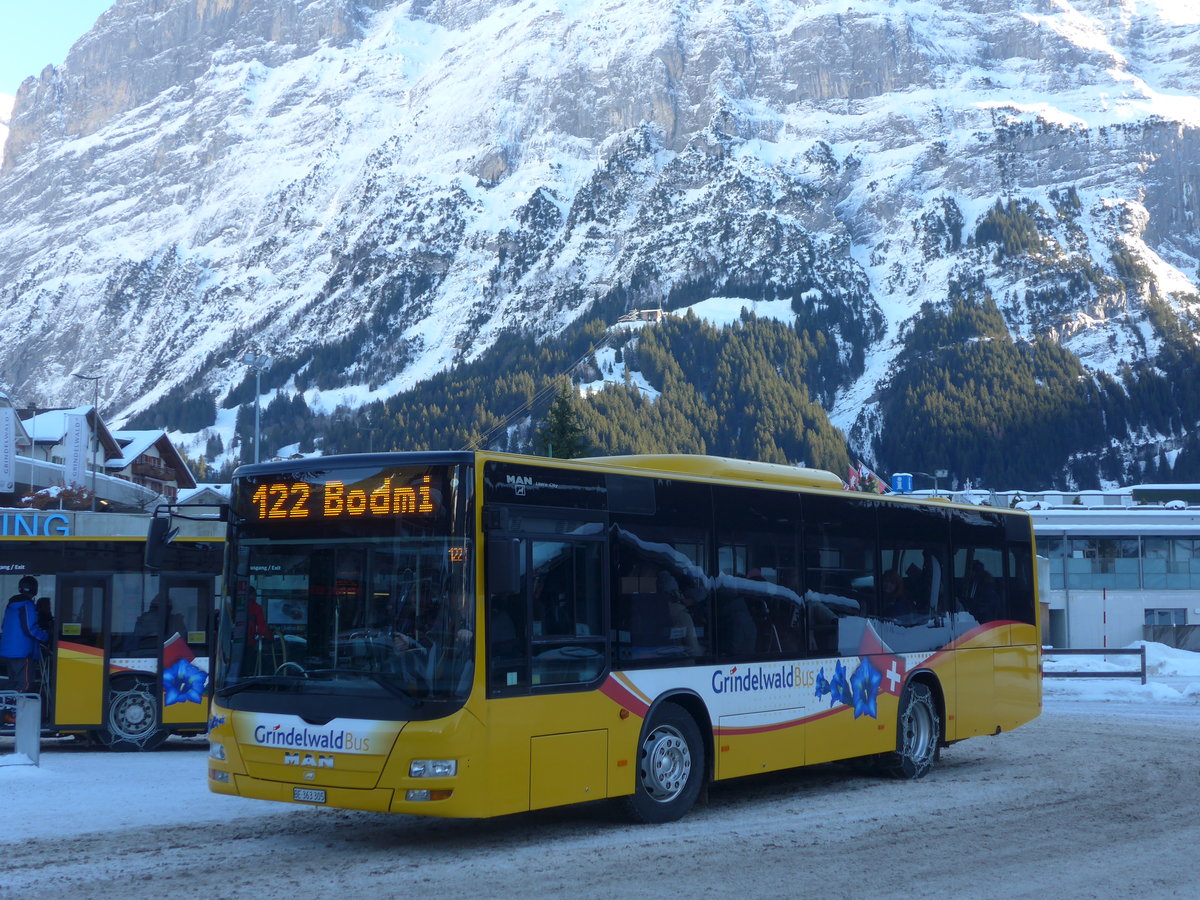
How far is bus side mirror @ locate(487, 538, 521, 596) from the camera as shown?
29.7 ft

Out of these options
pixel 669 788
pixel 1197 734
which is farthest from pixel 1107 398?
pixel 669 788

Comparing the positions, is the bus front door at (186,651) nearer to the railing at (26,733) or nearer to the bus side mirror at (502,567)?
the railing at (26,733)

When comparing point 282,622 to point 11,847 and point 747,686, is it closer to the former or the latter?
point 11,847

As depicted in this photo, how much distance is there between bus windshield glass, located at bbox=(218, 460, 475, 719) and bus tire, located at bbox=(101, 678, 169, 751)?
23.9 feet

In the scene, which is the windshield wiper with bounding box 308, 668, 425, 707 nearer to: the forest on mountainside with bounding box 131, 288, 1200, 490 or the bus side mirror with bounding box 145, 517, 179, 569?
the bus side mirror with bounding box 145, 517, 179, 569

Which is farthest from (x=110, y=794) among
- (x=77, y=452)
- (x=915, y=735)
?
(x=77, y=452)

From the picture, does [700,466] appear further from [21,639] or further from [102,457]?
[102,457]

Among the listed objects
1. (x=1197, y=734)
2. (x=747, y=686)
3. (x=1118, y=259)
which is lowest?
(x=1197, y=734)

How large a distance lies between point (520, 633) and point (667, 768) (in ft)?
6.68

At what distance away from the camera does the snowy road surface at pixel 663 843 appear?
8367 mm

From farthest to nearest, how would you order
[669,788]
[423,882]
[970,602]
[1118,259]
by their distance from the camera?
[1118,259]
[970,602]
[669,788]
[423,882]

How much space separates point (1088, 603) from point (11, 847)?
53.3 metres

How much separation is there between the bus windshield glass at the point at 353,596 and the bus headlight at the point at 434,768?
32 cm

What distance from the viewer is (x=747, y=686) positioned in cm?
1140
